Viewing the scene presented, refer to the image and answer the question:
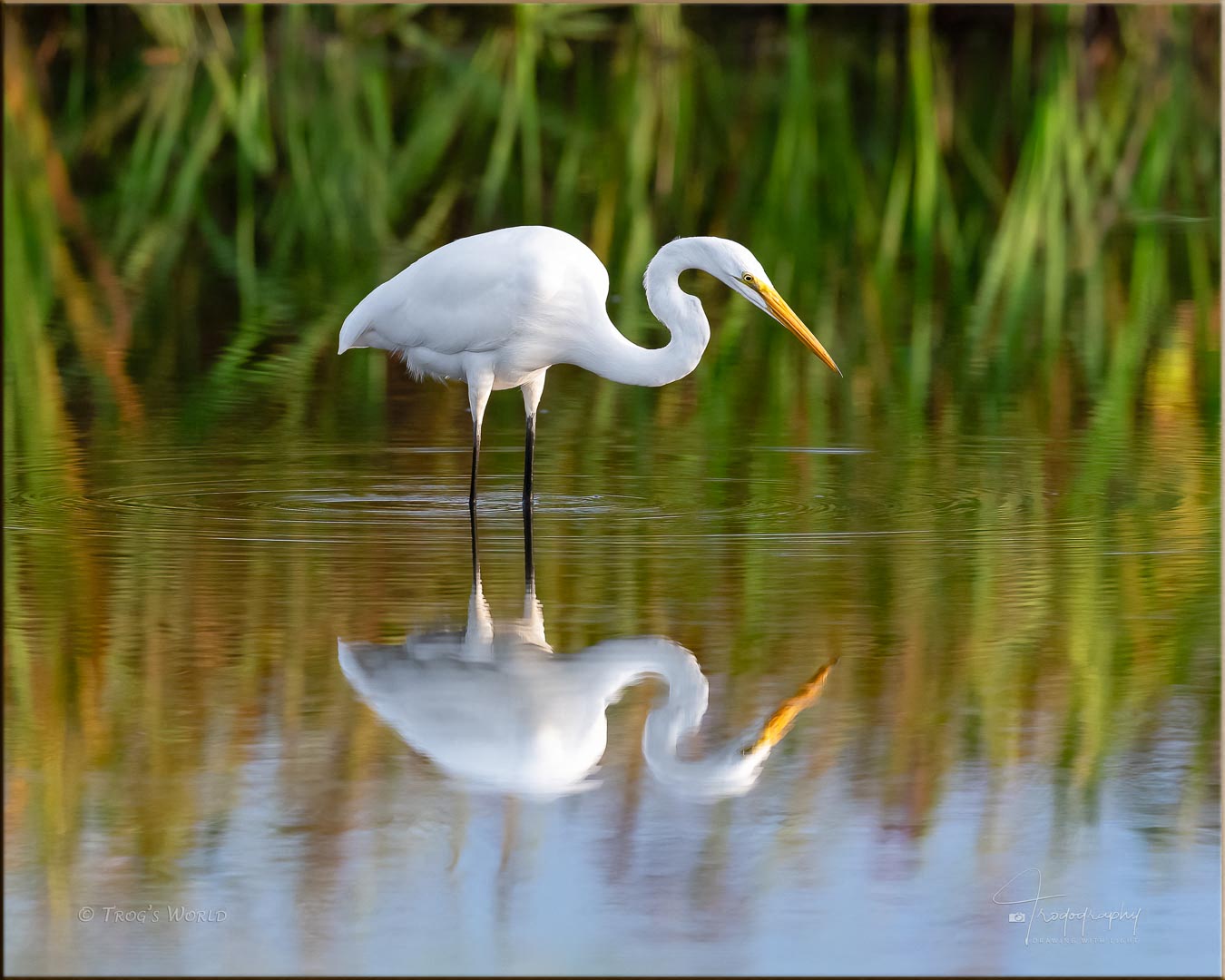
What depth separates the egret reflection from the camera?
5250 millimetres

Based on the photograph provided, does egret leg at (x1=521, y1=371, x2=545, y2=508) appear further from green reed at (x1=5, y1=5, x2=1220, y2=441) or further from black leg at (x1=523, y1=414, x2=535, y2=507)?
green reed at (x1=5, y1=5, x2=1220, y2=441)

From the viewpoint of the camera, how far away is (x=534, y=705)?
5.62m

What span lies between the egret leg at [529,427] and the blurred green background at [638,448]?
0.47 ft

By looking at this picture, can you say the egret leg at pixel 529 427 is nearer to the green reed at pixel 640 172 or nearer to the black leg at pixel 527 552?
the black leg at pixel 527 552

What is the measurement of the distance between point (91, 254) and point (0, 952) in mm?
9734

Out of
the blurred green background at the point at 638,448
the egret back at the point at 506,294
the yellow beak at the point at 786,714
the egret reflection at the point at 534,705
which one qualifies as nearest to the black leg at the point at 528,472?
the blurred green background at the point at 638,448

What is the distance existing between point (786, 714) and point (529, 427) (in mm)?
2968

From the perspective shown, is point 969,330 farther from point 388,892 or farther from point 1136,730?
point 388,892

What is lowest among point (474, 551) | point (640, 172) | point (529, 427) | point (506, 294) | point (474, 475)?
point (474, 551)

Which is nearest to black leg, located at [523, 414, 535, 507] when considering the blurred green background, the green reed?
the blurred green background

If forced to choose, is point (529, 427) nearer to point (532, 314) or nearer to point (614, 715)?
point (532, 314)

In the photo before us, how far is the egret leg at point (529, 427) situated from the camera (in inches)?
316

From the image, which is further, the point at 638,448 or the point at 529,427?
the point at 638,448

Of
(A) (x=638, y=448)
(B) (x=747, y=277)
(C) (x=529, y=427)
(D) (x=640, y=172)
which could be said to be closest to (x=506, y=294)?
(C) (x=529, y=427)
